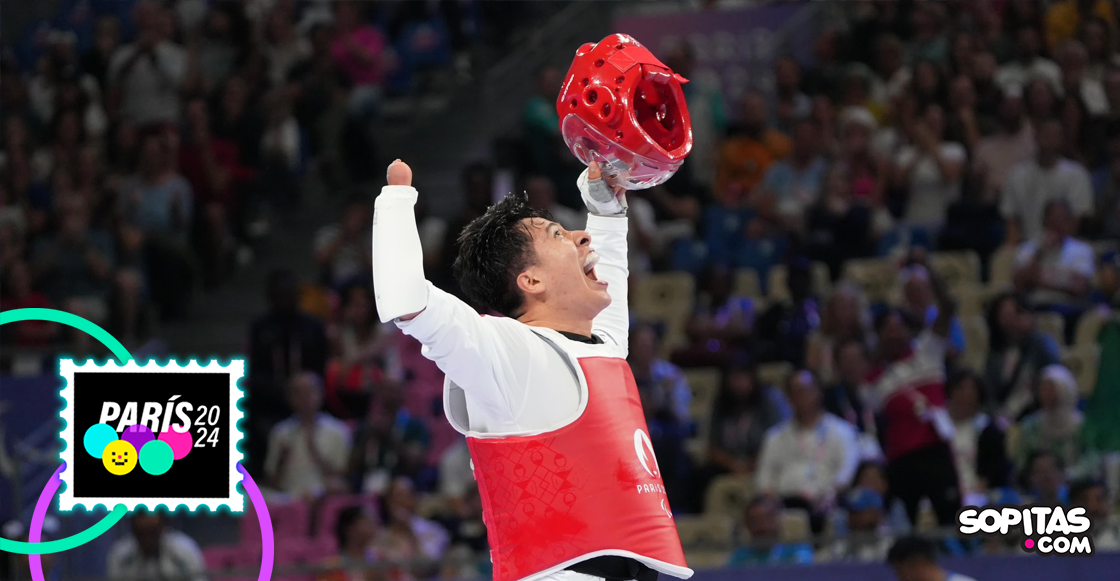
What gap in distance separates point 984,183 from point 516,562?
6.54 meters

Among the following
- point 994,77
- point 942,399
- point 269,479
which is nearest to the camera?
point 942,399

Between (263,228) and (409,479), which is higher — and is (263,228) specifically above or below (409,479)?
above

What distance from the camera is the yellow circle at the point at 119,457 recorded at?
13.0 ft

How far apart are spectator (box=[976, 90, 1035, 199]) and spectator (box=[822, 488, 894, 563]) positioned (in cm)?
314

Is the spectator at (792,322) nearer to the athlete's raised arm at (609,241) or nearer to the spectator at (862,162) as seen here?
the spectator at (862,162)

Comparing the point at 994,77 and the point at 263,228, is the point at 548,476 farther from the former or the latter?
the point at 263,228

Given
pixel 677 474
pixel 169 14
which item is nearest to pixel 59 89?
pixel 169 14

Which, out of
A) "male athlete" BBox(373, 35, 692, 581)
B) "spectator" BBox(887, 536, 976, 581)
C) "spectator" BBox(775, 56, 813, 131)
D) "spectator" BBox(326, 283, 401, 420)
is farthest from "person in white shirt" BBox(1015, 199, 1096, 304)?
"male athlete" BBox(373, 35, 692, 581)

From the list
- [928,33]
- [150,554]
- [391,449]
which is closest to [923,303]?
[928,33]

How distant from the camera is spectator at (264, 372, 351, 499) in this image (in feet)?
28.6

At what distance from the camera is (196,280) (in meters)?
11.0

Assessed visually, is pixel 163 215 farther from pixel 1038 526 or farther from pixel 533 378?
pixel 533 378

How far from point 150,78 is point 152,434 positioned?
319 inches

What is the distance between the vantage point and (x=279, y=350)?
939 cm
